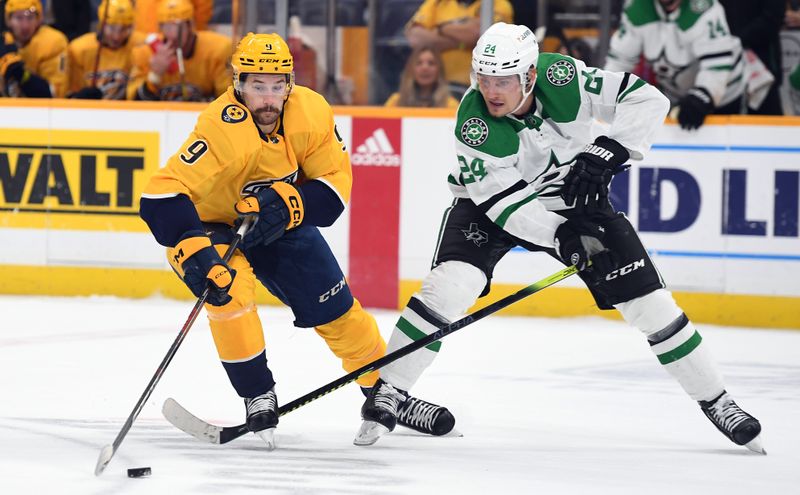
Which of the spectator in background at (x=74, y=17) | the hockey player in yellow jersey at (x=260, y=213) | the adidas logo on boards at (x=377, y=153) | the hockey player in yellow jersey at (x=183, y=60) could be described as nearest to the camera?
the hockey player in yellow jersey at (x=260, y=213)

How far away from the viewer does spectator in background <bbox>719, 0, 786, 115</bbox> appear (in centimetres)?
640

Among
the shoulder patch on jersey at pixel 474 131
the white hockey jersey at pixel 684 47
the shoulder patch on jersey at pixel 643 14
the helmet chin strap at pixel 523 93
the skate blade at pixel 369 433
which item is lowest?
the skate blade at pixel 369 433

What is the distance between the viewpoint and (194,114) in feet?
22.1

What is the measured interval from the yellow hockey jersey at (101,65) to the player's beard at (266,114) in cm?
354

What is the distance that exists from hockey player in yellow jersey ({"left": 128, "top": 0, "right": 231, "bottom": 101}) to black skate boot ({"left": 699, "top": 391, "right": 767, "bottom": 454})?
3748 millimetres

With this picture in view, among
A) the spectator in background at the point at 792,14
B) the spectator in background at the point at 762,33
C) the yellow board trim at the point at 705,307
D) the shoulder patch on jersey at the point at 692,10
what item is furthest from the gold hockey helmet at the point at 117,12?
the spectator in background at the point at 792,14

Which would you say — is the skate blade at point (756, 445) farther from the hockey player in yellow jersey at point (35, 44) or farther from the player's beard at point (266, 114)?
the hockey player in yellow jersey at point (35, 44)

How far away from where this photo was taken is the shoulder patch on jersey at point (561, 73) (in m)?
3.87

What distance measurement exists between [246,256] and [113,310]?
109 inches

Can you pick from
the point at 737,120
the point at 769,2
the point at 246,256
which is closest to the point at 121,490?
the point at 246,256

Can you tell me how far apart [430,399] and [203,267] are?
125cm

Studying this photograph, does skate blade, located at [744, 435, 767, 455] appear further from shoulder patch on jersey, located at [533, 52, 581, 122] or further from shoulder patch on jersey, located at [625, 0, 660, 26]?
shoulder patch on jersey, located at [625, 0, 660, 26]

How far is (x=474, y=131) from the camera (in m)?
3.80

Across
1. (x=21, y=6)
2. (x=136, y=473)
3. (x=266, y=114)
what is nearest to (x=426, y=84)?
(x=21, y=6)
